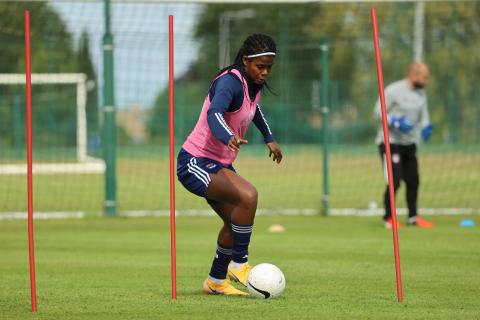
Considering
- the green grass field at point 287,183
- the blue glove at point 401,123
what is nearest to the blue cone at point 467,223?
the blue glove at point 401,123

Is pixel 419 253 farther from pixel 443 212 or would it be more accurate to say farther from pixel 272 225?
pixel 443 212

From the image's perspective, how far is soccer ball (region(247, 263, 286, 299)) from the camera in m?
7.97

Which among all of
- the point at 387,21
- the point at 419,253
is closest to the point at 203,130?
the point at 419,253

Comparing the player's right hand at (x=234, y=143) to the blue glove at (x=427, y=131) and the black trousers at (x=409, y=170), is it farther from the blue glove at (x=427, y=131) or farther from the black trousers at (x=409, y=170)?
the blue glove at (x=427, y=131)

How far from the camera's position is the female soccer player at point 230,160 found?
7883mm

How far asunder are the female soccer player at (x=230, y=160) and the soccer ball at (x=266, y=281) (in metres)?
0.24

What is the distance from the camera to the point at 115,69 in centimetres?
1798

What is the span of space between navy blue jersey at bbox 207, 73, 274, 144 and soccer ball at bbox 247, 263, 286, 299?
3.77 feet

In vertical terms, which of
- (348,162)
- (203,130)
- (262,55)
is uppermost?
(262,55)

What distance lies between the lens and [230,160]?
27.1 ft

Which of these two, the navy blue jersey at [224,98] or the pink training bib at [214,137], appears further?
the pink training bib at [214,137]

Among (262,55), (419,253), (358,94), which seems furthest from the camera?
(358,94)

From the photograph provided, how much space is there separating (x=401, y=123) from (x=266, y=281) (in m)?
6.93

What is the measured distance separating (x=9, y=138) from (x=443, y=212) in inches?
661
